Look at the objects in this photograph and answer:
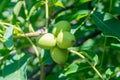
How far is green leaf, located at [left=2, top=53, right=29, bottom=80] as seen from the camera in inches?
66.5

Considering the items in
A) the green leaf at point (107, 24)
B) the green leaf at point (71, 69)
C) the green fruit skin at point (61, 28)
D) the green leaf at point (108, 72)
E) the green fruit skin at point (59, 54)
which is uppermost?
the green fruit skin at point (61, 28)

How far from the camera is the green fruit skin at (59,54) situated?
1.67 m

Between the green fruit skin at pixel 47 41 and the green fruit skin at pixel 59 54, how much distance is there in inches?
1.0

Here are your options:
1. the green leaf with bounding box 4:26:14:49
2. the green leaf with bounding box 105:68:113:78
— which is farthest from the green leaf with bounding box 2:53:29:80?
the green leaf with bounding box 105:68:113:78

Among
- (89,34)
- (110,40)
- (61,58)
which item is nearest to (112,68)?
(61,58)

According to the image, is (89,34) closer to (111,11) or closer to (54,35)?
(111,11)

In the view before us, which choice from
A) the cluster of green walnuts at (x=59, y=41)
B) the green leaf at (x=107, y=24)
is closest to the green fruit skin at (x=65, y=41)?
the cluster of green walnuts at (x=59, y=41)

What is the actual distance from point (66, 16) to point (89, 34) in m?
0.61

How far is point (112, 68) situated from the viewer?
1.79 m

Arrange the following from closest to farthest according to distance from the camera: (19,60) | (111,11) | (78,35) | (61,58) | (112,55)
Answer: (61,58)
(19,60)
(111,11)
(78,35)
(112,55)

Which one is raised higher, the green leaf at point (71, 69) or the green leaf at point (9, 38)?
the green leaf at point (9, 38)

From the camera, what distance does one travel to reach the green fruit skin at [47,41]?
5.51ft

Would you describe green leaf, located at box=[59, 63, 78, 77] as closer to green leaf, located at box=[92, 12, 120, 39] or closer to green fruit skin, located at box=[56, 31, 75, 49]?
green fruit skin, located at box=[56, 31, 75, 49]

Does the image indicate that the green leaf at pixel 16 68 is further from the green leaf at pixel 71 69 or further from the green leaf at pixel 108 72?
the green leaf at pixel 108 72
